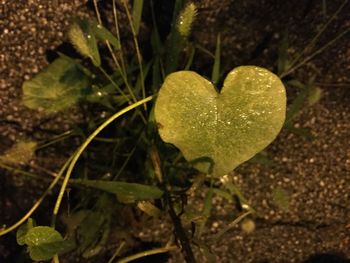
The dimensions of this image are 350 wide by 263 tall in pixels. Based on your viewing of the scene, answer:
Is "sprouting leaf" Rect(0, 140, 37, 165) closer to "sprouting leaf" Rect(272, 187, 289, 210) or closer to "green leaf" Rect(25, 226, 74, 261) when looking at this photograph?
"green leaf" Rect(25, 226, 74, 261)

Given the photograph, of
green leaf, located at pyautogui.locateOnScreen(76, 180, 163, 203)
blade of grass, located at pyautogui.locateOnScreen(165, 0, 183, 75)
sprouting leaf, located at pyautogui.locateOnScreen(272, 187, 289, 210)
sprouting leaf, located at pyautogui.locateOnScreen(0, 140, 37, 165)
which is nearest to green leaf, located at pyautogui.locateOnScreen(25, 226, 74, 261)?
green leaf, located at pyautogui.locateOnScreen(76, 180, 163, 203)

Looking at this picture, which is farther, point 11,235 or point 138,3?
point 11,235

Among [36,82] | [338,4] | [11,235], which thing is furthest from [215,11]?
[11,235]

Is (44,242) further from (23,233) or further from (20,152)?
(20,152)

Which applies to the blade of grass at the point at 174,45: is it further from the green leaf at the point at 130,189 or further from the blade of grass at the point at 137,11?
the green leaf at the point at 130,189

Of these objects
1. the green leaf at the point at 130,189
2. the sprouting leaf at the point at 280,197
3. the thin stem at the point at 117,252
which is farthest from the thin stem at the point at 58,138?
the sprouting leaf at the point at 280,197

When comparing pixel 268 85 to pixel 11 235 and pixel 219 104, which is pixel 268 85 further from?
pixel 11 235
